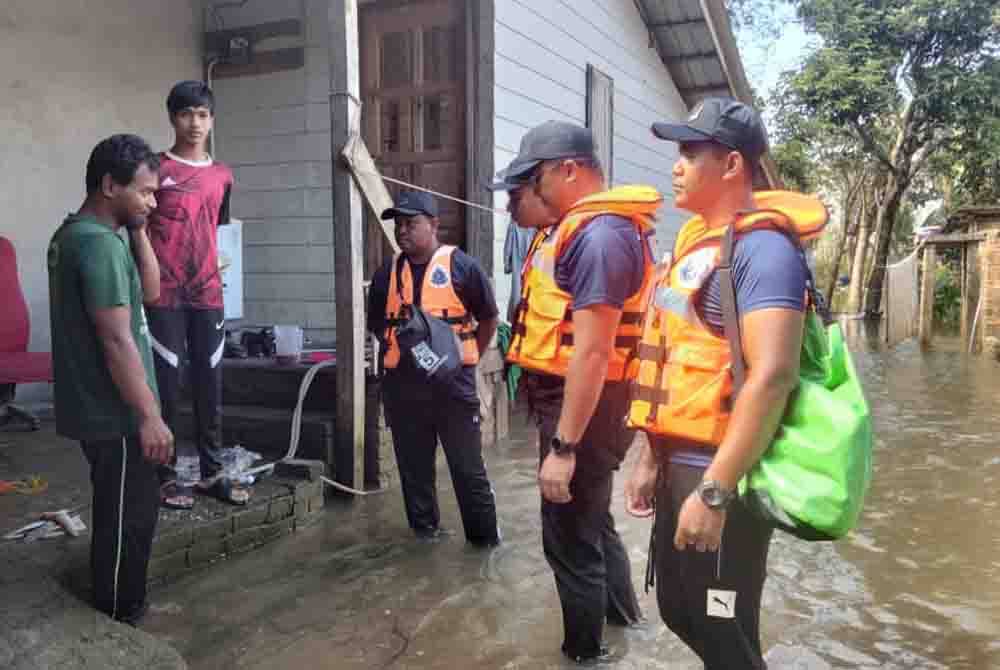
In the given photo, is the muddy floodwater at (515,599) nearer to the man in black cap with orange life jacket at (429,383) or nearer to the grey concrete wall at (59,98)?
the man in black cap with orange life jacket at (429,383)

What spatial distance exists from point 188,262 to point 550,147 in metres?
2.12

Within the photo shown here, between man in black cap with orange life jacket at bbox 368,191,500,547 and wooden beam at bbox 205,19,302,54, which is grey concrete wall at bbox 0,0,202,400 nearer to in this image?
wooden beam at bbox 205,19,302,54

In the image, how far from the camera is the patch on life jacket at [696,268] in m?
2.00

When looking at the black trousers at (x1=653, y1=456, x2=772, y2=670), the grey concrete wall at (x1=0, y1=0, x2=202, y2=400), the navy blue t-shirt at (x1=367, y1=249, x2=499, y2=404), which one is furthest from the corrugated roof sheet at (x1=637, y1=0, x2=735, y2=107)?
the black trousers at (x1=653, y1=456, x2=772, y2=670)

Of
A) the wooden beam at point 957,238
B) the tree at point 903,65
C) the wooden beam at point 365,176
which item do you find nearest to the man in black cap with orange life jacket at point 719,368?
the wooden beam at point 365,176

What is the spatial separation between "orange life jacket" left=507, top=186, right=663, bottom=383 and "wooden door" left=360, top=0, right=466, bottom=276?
415 cm

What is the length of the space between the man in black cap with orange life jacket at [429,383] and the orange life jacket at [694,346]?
2.27m

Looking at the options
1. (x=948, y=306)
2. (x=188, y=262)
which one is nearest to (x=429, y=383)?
(x=188, y=262)

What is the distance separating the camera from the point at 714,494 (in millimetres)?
1846

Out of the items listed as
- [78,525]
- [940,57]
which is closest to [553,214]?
[78,525]

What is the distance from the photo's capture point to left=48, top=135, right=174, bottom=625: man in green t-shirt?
2.81m

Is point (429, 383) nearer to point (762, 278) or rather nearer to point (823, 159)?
point (762, 278)

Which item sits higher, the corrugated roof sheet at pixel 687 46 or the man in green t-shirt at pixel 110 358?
the corrugated roof sheet at pixel 687 46

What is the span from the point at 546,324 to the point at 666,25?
880cm
